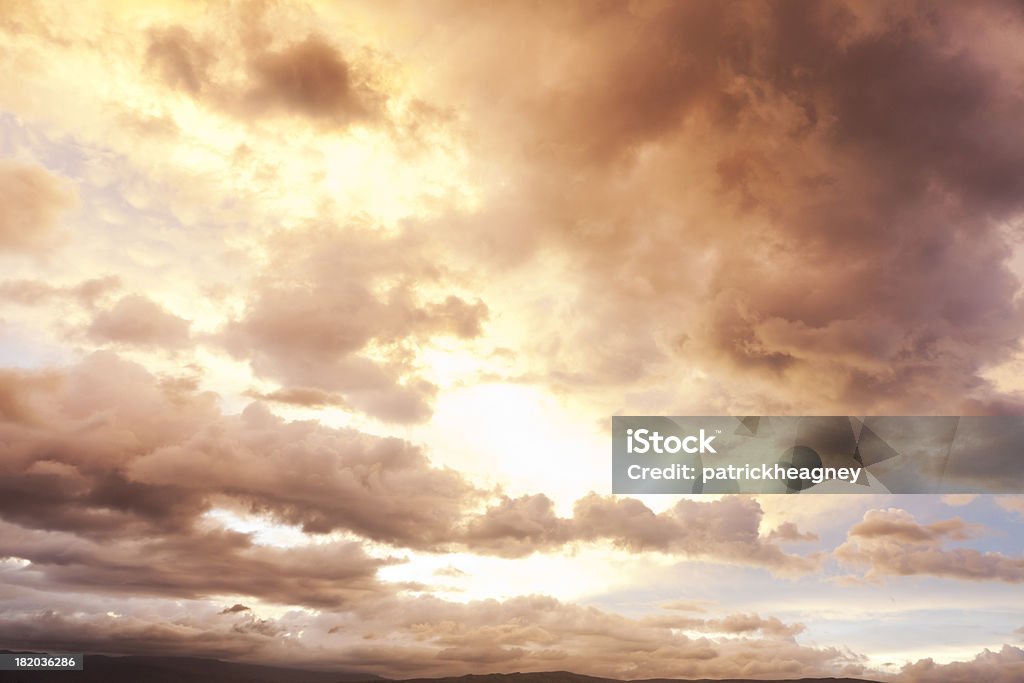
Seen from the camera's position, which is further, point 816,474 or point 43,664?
point 43,664

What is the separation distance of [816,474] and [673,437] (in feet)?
76.1

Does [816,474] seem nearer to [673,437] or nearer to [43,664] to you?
[673,437]

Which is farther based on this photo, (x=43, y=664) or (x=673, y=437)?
(x=43, y=664)

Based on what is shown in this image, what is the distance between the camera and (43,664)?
159125 mm

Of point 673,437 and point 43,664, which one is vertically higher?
point 673,437

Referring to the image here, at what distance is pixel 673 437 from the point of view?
124 metres

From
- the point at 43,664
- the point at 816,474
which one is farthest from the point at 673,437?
the point at 43,664

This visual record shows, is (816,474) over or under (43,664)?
over

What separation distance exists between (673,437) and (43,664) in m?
138

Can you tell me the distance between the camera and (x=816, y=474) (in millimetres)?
121875

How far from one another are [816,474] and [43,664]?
157 m
